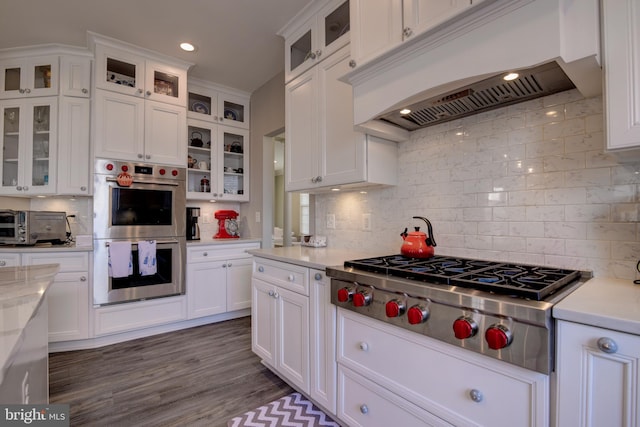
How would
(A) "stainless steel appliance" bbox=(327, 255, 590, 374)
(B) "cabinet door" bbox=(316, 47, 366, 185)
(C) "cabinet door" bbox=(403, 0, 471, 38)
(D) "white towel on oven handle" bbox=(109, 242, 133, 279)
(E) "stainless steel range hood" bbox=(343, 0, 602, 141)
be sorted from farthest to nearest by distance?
(D) "white towel on oven handle" bbox=(109, 242, 133, 279)
(B) "cabinet door" bbox=(316, 47, 366, 185)
(C) "cabinet door" bbox=(403, 0, 471, 38)
(E) "stainless steel range hood" bbox=(343, 0, 602, 141)
(A) "stainless steel appliance" bbox=(327, 255, 590, 374)

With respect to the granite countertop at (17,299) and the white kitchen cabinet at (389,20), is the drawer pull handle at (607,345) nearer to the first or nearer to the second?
the white kitchen cabinet at (389,20)

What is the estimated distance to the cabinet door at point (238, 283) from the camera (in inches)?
133

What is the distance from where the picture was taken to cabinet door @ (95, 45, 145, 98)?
271cm

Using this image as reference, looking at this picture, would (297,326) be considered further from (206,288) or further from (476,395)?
(206,288)

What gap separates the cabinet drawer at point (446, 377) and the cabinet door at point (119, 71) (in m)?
3.00

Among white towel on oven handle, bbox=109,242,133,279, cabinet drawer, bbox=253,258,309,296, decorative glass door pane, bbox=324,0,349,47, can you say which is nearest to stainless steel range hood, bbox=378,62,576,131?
decorative glass door pane, bbox=324,0,349,47

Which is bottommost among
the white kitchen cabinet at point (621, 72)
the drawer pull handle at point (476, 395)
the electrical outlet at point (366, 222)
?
the drawer pull handle at point (476, 395)

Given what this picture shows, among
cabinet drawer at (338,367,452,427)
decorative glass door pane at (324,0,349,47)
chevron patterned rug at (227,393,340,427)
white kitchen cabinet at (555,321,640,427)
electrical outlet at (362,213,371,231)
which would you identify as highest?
decorative glass door pane at (324,0,349,47)

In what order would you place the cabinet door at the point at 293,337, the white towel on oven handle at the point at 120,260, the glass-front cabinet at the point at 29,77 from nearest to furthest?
the cabinet door at the point at 293,337
the white towel on oven handle at the point at 120,260
the glass-front cabinet at the point at 29,77

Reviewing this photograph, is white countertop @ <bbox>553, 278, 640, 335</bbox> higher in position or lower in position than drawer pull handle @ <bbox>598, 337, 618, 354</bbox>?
higher

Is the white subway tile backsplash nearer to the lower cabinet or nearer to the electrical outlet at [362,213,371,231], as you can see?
the electrical outlet at [362,213,371,231]

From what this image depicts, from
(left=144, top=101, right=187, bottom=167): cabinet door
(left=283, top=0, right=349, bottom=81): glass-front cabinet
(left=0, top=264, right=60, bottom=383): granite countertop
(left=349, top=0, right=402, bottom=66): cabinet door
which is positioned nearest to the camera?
(left=0, top=264, right=60, bottom=383): granite countertop

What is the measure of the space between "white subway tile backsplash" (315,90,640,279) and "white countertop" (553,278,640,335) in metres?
0.26

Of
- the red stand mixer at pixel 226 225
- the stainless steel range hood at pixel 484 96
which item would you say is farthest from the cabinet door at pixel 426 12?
the red stand mixer at pixel 226 225
